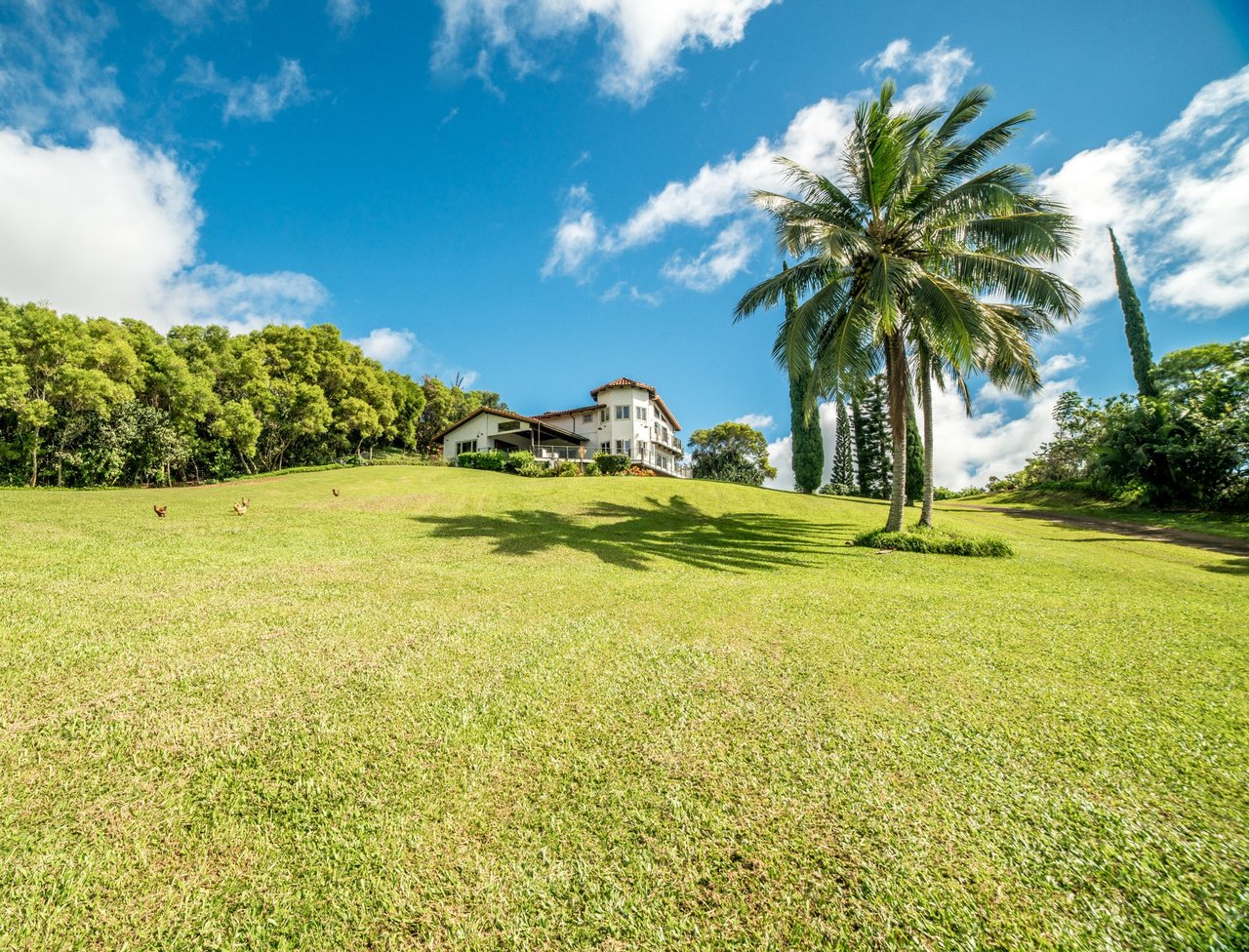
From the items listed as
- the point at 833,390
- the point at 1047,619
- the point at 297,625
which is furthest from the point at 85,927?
the point at 833,390

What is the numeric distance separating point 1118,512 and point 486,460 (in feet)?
126

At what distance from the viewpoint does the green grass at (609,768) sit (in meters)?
2.41

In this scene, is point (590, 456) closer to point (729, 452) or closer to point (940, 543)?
point (729, 452)

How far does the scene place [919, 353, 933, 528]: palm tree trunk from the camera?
1404 cm

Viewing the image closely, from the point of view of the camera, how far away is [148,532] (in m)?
11.5

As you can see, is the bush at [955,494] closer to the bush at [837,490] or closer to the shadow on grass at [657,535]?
the bush at [837,490]

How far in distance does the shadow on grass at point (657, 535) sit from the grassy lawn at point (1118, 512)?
1660 centimetres

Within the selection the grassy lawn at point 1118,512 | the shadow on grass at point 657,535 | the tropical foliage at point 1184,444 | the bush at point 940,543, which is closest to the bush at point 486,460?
the shadow on grass at point 657,535

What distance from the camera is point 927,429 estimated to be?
1424 cm

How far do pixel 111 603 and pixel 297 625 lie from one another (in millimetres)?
2757

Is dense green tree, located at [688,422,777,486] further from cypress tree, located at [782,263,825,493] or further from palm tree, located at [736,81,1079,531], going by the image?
palm tree, located at [736,81,1079,531]

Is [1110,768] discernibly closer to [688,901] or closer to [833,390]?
[688,901]

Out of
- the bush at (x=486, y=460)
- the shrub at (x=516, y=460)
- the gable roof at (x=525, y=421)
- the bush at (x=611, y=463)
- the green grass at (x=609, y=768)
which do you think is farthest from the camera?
the gable roof at (x=525, y=421)

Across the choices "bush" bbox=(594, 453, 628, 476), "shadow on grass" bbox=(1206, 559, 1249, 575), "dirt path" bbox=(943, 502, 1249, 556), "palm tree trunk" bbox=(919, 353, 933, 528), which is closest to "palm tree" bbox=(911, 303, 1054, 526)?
"palm tree trunk" bbox=(919, 353, 933, 528)
